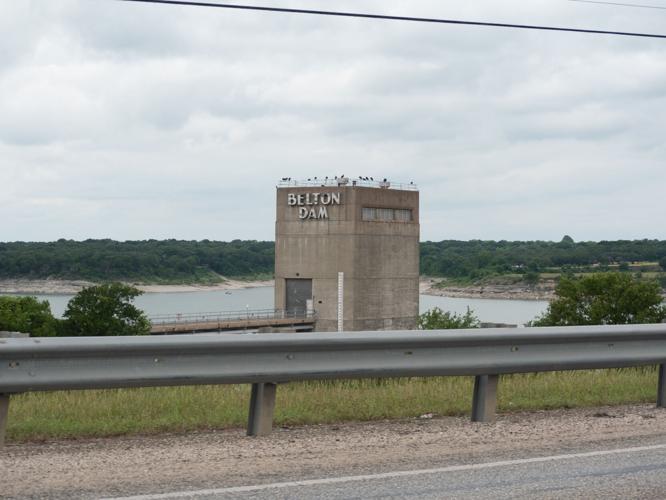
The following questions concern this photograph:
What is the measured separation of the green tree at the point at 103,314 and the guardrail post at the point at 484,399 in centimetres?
6816

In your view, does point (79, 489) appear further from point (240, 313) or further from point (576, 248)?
point (576, 248)

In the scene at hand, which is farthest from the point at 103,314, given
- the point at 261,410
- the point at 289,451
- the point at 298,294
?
the point at 289,451

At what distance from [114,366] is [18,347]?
724mm

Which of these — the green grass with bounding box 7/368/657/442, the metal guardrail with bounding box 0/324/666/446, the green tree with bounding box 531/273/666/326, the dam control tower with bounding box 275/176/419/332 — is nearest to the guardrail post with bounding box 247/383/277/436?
the metal guardrail with bounding box 0/324/666/446

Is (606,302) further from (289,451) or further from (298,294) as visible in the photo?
(289,451)

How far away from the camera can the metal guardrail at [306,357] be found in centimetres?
704

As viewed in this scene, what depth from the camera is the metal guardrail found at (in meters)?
7.04

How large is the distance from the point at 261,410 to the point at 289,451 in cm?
65

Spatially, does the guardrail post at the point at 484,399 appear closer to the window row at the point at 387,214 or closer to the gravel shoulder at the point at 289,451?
the gravel shoulder at the point at 289,451

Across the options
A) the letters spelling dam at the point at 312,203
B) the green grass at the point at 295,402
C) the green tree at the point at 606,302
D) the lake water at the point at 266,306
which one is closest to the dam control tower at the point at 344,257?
the letters spelling dam at the point at 312,203

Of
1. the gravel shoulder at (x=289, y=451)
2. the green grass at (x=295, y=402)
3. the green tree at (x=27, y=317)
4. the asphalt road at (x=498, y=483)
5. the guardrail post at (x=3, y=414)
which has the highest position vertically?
the guardrail post at (x=3, y=414)

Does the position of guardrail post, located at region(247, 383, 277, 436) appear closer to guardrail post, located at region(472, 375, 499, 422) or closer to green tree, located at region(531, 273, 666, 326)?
guardrail post, located at region(472, 375, 499, 422)

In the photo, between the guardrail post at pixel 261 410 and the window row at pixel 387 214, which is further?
the window row at pixel 387 214

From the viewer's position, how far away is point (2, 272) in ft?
582
